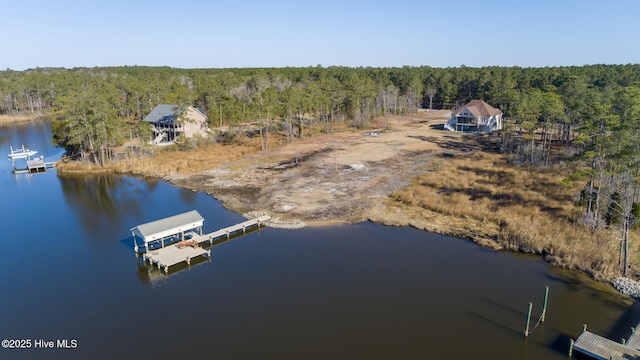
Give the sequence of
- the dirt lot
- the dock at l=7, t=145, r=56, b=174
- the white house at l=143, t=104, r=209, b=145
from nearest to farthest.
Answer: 1. the dirt lot
2. the dock at l=7, t=145, r=56, b=174
3. the white house at l=143, t=104, r=209, b=145

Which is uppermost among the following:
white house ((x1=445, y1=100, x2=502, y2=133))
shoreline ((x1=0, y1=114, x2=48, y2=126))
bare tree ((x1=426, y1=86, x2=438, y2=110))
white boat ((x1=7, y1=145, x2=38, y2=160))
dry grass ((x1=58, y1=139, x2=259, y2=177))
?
bare tree ((x1=426, y1=86, x2=438, y2=110))

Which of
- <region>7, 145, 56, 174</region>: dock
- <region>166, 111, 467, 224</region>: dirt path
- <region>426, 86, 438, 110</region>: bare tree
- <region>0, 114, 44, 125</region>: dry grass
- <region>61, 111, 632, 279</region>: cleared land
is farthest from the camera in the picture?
<region>426, 86, 438, 110</region>: bare tree

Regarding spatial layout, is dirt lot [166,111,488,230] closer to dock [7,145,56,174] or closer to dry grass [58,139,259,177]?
dry grass [58,139,259,177]

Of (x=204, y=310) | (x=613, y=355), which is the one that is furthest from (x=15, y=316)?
(x=613, y=355)

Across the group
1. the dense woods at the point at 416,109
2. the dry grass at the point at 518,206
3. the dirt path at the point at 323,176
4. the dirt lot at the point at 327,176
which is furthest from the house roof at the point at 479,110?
the dry grass at the point at 518,206

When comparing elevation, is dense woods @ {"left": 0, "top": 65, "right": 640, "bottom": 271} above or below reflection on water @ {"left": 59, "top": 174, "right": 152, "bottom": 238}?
above

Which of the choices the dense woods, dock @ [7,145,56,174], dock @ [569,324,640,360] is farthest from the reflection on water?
dock @ [569,324,640,360]
